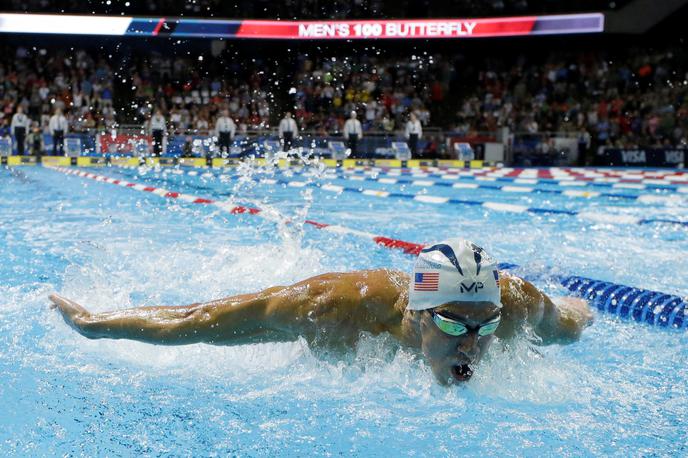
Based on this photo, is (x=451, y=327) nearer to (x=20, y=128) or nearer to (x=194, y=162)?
(x=194, y=162)

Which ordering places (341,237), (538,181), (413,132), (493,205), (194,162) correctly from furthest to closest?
1. (413,132)
2. (194,162)
3. (538,181)
4. (493,205)
5. (341,237)

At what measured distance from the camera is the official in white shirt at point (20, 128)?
1792cm

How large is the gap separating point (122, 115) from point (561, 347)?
19.4m

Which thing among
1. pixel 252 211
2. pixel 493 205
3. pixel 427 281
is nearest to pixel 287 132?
pixel 493 205

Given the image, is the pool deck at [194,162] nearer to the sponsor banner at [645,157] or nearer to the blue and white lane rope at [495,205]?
the sponsor banner at [645,157]

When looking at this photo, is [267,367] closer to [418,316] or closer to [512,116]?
[418,316]

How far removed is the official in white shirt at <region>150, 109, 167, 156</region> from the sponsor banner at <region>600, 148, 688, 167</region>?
36.3ft

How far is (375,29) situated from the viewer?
2164 centimetres

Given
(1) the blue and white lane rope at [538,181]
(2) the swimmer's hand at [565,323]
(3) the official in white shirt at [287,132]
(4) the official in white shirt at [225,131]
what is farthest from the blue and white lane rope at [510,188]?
(2) the swimmer's hand at [565,323]

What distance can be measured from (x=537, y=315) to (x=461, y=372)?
0.64 metres

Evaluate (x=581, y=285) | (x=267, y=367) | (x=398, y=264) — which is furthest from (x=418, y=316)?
(x=398, y=264)

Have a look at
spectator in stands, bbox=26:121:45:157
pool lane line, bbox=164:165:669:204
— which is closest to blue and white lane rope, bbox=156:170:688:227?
pool lane line, bbox=164:165:669:204

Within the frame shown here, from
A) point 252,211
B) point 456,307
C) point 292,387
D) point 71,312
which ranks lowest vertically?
point 292,387

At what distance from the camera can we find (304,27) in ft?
71.5
